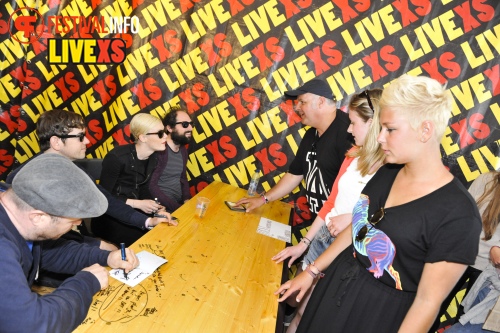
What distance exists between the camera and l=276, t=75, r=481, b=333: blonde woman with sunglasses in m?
1.23

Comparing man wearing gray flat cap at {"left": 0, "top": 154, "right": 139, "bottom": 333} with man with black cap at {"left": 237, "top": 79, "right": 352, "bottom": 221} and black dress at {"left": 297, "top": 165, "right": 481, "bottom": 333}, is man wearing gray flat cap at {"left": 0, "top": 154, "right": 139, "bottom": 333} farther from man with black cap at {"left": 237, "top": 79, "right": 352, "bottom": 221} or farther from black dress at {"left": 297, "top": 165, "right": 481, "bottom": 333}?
man with black cap at {"left": 237, "top": 79, "right": 352, "bottom": 221}

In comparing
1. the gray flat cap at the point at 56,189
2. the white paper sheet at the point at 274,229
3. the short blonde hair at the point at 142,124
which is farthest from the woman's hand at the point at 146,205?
the gray flat cap at the point at 56,189

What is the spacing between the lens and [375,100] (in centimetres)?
199

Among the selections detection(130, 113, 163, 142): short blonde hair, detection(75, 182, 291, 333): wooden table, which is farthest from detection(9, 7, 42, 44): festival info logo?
detection(75, 182, 291, 333): wooden table

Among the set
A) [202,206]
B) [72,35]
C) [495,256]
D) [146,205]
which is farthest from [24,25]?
[495,256]

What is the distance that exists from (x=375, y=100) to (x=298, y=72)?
1.59 metres

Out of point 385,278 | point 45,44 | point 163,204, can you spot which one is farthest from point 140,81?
point 385,278

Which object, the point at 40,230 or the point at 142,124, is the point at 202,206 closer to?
the point at 142,124

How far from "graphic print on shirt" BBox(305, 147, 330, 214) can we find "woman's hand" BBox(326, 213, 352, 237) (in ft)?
1.91

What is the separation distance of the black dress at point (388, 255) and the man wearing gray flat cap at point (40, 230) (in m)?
0.95

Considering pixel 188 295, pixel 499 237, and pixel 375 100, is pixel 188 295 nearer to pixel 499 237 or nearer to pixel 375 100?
pixel 375 100

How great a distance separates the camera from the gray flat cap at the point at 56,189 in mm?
1112

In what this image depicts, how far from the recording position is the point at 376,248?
1423mm

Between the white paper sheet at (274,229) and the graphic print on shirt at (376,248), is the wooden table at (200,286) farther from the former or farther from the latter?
the graphic print on shirt at (376,248)
